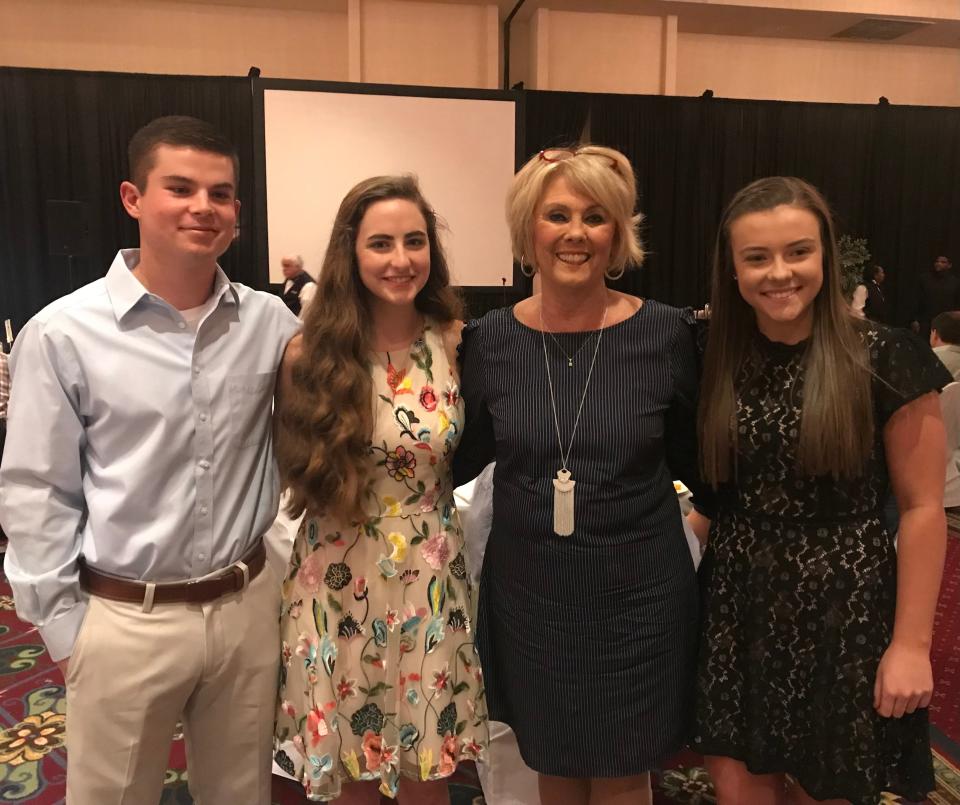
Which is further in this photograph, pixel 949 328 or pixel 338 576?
pixel 949 328

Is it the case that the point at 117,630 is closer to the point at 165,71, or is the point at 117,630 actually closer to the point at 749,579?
the point at 749,579

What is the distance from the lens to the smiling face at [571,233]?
5.17ft

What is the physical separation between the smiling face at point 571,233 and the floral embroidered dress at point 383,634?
39 cm

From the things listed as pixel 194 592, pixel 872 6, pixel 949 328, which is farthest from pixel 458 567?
pixel 872 6

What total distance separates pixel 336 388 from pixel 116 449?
41 cm

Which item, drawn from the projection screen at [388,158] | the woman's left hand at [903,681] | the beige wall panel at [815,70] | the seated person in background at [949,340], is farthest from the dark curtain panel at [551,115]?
the woman's left hand at [903,681]

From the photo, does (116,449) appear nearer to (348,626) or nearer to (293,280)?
(348,626)

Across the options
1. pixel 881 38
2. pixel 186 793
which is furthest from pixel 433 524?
pixel 881 38

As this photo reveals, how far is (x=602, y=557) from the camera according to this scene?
1.54 metres

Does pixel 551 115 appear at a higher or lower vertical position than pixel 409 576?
higher

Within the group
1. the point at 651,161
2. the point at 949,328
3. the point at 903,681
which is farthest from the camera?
the point at 651,161

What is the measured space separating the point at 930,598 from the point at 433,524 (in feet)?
3.01

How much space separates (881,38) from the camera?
30.4 feet

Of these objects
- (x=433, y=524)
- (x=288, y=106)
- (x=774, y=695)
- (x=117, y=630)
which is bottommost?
(x=774, y=695)
